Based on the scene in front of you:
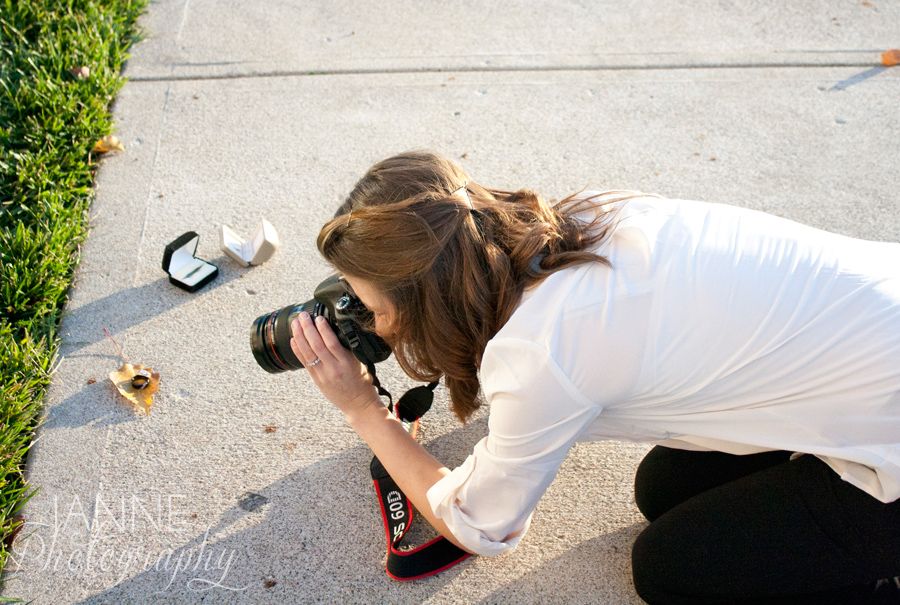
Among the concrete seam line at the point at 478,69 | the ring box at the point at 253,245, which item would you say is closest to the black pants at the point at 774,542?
the ring box at the point at 253,245

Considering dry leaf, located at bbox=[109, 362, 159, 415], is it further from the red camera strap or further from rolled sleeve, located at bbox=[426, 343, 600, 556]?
rolled sleeve, located at bbox=[426, 343, 600, 556]

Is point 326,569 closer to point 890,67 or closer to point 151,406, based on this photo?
point 151,406

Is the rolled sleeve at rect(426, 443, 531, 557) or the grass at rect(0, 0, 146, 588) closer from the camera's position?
the rolled sleeve at rect(426, 443, 531, 557)

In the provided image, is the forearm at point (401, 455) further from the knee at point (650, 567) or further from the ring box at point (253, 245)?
the ring box at point (253, 245)

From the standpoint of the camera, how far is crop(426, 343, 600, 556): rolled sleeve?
1430mm

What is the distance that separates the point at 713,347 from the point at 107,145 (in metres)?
2.65

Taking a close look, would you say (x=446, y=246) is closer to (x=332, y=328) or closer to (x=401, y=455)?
(x=332, y=328)

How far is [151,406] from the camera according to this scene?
2346 mm

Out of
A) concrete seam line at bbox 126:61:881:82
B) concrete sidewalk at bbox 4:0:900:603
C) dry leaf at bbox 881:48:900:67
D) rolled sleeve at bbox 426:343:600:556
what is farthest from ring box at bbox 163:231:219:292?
dry leaf at bbox 881:48:900:67

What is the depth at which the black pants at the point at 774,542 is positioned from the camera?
5.22ft

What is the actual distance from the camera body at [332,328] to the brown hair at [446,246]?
0.50 ft

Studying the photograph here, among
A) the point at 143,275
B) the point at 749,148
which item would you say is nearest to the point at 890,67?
the point at 749,148

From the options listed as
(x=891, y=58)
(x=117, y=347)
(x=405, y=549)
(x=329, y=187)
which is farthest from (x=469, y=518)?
(x=891, y=58)

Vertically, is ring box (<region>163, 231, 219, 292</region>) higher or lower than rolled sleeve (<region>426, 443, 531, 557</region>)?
lower
